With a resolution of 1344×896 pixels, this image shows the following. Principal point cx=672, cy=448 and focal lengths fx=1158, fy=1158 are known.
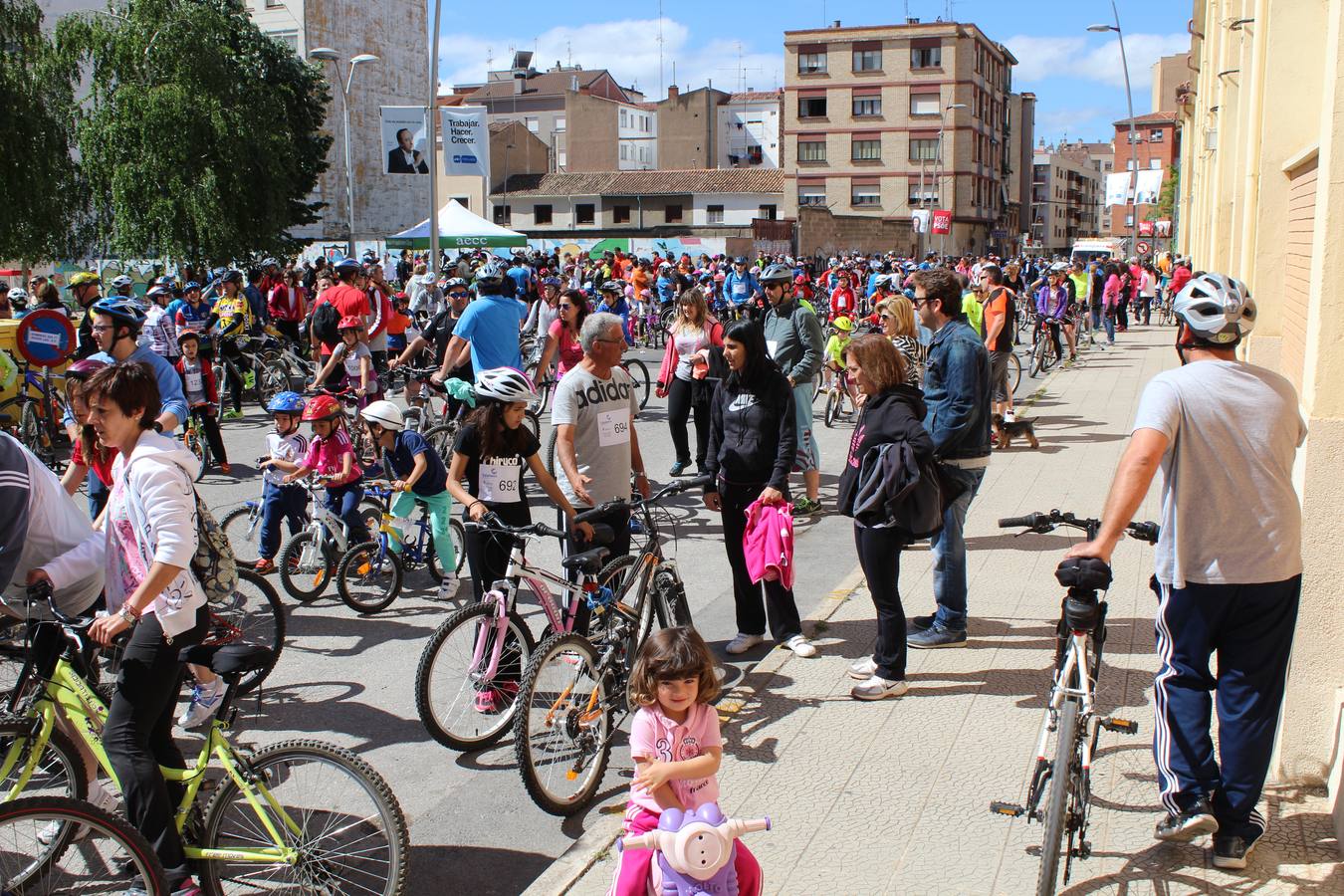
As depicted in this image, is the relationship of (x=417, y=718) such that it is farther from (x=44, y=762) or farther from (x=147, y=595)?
(x=147, y=595)

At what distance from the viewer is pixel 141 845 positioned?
3.28 meters

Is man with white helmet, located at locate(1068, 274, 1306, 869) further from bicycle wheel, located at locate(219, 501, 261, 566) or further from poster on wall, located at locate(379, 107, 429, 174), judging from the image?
poster on wall, located at locate(379, 107, 429, 174)

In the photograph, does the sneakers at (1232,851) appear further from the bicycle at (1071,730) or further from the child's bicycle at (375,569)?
the child's bicycle at (375,569)

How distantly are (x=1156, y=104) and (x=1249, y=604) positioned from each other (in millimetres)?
126255

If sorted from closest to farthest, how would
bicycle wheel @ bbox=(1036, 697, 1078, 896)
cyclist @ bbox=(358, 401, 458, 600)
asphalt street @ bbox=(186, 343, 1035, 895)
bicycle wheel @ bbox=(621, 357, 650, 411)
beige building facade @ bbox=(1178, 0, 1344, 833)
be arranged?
bicycle wheel @ bbox=(1036, 697, 1078, 896) < beige building facade @ bbox=(1178, 0, 1344, 833) < asphalt street @ bbox=(186, 343, 1035, 895) < cyclist @ bbox=(358, 401, 458, 600) < bicycle wheel @ bbox=(621, 357, 650, 411)

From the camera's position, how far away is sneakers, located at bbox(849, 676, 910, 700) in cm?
550

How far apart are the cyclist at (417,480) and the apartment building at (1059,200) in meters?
117

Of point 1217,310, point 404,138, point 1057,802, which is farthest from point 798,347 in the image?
point 404,138

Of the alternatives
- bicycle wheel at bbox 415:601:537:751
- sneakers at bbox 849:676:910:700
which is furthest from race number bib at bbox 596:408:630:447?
sneakers at bbox 849:676:910:700

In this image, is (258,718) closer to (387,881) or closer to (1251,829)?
(387,881)

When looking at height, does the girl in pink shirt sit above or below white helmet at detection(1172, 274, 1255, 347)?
below

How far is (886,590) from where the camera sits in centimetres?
548

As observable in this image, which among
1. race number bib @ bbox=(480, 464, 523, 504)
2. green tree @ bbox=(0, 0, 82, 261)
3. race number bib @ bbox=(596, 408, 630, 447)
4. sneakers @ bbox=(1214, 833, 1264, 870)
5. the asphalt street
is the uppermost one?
green tree @ bbox=(0, 0, 82, 261)

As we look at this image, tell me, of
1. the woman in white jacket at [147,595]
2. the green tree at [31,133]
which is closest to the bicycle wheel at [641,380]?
the woman in white jacket at [147,595]
